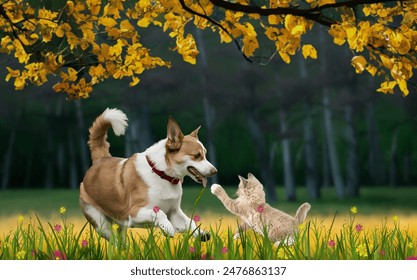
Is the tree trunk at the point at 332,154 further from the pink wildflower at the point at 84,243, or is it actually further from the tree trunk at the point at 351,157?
the pink wildflower at the point at 84,243

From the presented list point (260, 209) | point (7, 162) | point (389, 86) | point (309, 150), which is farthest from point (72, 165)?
point (389, 86)

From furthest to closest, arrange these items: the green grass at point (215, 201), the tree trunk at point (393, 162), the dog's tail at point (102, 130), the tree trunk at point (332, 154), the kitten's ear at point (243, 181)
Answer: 1. the tree trunk at point (332, 154)
2. the tree trunk at point (393, 162)
3. the green grass at point (215, 201)
4. the dog's tail at point (102, 130)
5. the kitten's ear at point (243, 181)

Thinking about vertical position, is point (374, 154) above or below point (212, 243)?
above

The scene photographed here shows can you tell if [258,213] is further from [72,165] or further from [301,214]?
[72,165]

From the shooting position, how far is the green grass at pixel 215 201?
6633 millimetres

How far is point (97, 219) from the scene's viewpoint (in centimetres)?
601

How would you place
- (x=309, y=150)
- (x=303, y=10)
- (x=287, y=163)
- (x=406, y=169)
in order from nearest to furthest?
(x=303, y=10) → (x=406, y=169) → (x=287, y=163) → (x=309, y=150)

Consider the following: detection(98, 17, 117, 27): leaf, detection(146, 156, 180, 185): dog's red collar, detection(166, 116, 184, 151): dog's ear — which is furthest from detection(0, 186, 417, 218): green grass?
detection(98, 17, 117, 27): leaf

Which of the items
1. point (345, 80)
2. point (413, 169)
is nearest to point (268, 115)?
point (345, 80)

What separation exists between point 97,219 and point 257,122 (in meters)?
3.48

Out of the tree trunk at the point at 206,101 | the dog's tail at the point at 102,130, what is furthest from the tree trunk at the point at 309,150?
the dog's tail at the point at 102,130

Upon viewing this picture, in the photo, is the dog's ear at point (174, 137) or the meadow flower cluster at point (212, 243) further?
the meadow flower cluster at point (212, 243)

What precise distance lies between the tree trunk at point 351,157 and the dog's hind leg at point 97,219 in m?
4.52

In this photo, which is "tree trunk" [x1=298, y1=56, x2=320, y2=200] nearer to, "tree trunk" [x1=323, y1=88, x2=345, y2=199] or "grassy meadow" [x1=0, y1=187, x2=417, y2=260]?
"tree trunk" [x1=323, y1=88, x2=345, y2=199]
